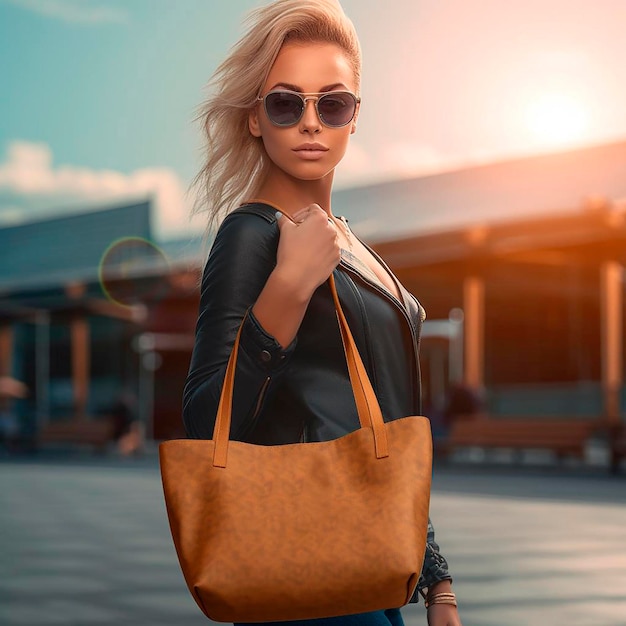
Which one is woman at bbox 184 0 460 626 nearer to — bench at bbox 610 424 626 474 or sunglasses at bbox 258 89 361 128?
sunglasses at bbox 258 89 361 128

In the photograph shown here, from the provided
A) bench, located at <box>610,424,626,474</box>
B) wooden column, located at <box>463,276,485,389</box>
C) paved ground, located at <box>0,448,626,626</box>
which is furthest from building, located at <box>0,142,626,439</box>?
paved ground, located at <box>0,448,626,626</box>

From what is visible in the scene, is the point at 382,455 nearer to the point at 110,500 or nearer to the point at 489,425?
the point at 110,500

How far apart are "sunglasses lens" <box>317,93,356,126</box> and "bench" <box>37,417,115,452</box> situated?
92.6 ft

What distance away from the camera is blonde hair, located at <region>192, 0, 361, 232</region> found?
2240 millimetres

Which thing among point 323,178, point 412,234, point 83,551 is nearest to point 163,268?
point 412,234

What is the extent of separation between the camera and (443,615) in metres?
2.16

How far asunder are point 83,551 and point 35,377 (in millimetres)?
41077

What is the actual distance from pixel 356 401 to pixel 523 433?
2061 centimetres

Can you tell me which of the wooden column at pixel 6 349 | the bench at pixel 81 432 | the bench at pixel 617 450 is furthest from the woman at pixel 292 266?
the wooden column at pixel 6 349

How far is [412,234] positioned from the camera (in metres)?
23.4

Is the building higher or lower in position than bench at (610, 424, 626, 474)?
higher

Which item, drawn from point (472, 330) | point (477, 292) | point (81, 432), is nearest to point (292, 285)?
point (472, 330)

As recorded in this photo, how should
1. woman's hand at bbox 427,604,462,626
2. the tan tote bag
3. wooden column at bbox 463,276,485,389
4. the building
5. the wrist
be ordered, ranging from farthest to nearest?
wooden column at bbox 463,276,485,389 < the building < woman's hand at bbox 427,604,462,626 < the wrist < the tan tote bag

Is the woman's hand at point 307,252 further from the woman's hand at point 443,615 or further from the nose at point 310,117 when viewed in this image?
the woman's hand at point 443,615
